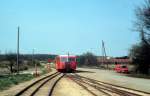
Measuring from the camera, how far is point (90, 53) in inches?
6555

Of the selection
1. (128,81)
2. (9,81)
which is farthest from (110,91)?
(128,81)

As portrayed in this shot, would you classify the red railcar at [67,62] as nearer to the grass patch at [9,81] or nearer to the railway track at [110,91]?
the grass patch at [9,81]

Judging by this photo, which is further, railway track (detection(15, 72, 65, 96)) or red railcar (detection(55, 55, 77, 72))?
red railcar (detection(55, 55, 77, 72))

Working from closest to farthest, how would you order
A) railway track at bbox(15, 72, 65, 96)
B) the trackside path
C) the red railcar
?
railway track at bbox(15, 72, 65, 96) → the trackside path → the red railcar

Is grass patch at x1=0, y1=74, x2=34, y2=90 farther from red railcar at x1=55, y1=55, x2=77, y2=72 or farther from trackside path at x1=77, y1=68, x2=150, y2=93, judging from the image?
red railcar at x1=55, y1=55, x2=77, y2=72

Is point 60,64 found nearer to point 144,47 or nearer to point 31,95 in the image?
point 144,47

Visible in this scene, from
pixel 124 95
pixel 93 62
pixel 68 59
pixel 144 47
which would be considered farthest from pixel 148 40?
pixel 93 62

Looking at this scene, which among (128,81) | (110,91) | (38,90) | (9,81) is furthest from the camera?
(128,81)

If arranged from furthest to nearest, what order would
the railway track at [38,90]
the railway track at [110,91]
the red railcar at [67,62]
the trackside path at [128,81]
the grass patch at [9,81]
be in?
1. the red railcar at [67,62]
2. the grass patch at [9,81]
3. the trackside path at [128,81]
4. the railway track at [38,90]
5. the railway track at [110,91]

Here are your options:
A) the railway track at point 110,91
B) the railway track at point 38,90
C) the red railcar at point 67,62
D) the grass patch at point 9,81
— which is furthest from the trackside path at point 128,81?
the red railcar at point 67,62

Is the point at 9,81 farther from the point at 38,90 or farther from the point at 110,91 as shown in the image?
the point at 110,91

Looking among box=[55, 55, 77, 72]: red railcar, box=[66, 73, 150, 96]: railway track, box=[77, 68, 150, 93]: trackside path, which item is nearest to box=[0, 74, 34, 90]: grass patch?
box=[66, 73, 150, 96]: railway track

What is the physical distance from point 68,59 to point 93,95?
46.6 m

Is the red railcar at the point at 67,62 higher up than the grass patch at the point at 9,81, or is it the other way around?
the red railcar at the point at 67,62
